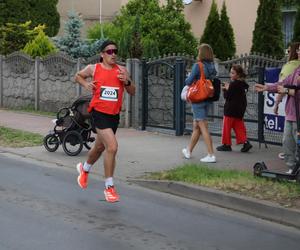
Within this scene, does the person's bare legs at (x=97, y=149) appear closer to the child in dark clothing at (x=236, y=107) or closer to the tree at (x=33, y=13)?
the child in dark clothing at (x=236, y=107)

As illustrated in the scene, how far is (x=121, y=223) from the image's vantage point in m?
6.73

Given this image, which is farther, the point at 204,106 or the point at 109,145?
the point at 204,106

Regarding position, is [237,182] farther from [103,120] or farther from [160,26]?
[160,26]

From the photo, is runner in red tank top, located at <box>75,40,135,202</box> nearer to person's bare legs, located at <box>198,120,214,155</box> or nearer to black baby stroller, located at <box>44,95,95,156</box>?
person's bare legs, located at <box>198,120,214,155</box>

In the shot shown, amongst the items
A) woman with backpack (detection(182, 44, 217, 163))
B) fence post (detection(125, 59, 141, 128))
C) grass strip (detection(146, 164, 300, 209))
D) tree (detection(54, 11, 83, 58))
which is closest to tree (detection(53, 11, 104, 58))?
tree (detection(54, 11, 83, 58))

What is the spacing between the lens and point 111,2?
3177 centimetres

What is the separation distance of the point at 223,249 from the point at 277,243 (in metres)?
0.64

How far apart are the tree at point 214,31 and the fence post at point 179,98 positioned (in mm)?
7660

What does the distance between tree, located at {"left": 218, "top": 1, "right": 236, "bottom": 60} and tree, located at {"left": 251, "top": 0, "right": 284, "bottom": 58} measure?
1433 millimetres

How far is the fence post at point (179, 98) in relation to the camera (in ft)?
43.0

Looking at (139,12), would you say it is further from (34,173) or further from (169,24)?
(34,173)

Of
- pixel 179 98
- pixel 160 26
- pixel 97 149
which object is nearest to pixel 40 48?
pixel 160 26

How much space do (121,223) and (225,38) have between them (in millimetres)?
14790

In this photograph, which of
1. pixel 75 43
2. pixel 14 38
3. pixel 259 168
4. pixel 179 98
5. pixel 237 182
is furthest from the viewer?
pixel 14 38
